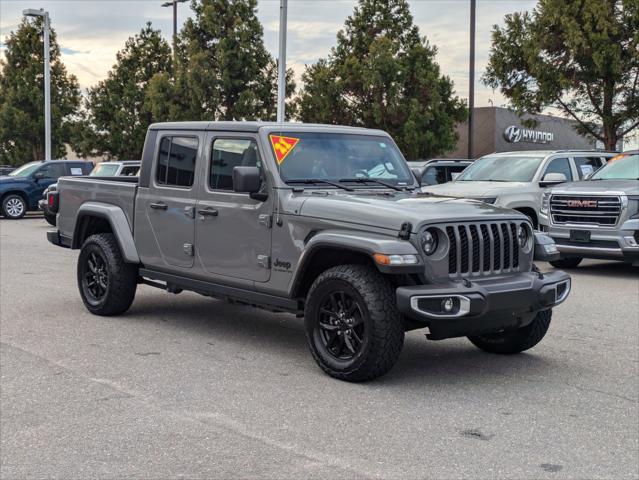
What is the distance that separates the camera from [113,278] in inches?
331

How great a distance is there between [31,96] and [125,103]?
216 inches

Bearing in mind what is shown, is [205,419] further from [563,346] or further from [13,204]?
[13,204]

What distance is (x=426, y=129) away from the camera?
30.7m

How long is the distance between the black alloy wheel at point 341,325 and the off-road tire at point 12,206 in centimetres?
2049

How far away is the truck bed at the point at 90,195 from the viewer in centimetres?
845

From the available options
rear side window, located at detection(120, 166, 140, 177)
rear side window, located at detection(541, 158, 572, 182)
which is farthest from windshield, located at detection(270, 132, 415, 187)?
rear side window, located at detection(120, 166, 140, 177)

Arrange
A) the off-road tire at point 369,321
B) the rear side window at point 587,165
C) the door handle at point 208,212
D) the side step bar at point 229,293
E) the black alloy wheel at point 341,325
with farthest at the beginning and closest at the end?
the rear side window at point 587,165 → the door handle at point 208,212 → the side step bar at point 229,293 → the black alloy wheel at point 341,325 → the off-road tire at point 369,321

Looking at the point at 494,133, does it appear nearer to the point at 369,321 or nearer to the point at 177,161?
the point at 177,161

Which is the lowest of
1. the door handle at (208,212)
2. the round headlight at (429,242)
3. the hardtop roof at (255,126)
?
the round headlight at (429,242)

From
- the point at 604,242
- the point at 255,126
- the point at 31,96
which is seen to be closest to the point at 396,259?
the point at 255,126

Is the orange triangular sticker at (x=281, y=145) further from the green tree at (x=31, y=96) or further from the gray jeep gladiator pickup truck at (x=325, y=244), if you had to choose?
the green tree at (x=31, y=96)

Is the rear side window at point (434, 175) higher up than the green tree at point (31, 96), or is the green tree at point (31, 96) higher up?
the green tree at point (31, 96)

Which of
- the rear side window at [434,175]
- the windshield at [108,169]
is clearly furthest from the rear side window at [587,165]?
the windshield at [108,169]

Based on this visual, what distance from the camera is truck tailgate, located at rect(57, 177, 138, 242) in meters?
8.45
